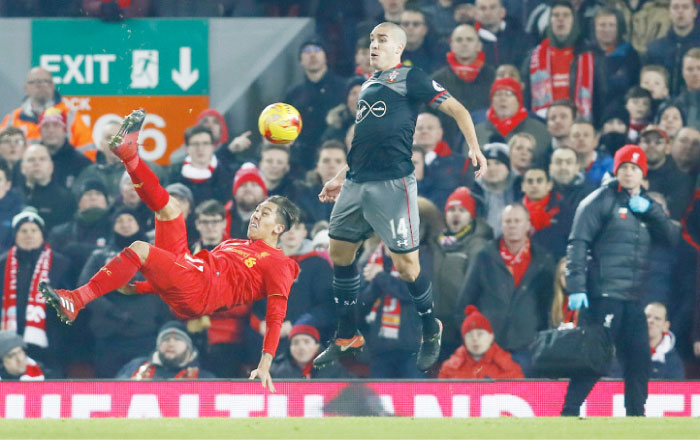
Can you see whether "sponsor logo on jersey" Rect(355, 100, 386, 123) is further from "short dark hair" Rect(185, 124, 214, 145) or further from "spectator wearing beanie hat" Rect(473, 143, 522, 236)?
"short dark hair" Rect(185, 124, 214, 145)

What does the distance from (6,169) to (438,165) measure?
A: 3526 mm

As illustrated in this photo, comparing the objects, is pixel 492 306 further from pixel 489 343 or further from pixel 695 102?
pixel 695 102

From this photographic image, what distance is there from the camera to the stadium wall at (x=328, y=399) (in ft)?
35.9

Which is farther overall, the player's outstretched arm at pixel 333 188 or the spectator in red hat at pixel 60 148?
the spectator in red hat at pixel 60 148

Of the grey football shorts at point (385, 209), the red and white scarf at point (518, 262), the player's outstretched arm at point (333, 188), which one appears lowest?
the red and white scarf at point (518, 262)

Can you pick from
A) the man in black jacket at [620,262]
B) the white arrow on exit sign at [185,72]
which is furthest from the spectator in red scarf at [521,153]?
the white arrow on exit sign at [185,72]

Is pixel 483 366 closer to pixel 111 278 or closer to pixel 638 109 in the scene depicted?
A: pixel 638 109

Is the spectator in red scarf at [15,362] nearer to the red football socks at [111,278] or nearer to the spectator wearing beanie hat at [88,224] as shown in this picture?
the spectator wearing beanie hat at [88,224]

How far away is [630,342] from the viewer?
10.4 meters

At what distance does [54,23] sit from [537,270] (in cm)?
495

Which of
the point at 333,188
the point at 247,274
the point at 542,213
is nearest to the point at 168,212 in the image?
the point at 247,274

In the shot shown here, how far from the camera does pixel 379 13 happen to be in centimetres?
1288

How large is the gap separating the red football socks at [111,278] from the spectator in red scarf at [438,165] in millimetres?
3583

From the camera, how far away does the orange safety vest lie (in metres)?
12.5
